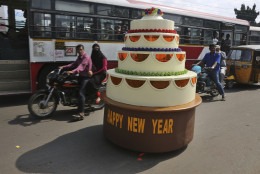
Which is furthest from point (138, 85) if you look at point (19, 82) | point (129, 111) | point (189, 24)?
point (189, 24)

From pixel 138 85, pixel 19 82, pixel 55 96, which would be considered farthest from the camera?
pixel 19 82

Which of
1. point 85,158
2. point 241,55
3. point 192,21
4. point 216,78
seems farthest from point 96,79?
point 241,55

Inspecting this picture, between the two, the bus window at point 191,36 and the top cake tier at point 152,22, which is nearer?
the top cake tier at point 152,22

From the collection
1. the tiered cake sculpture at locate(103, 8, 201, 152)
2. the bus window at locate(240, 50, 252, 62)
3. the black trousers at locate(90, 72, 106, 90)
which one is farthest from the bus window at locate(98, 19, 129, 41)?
the bus window at locate(240, 50, 252, 62)

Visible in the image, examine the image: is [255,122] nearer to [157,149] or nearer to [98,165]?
[157,149]

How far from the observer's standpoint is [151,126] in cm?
341

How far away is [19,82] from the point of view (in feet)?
21.8

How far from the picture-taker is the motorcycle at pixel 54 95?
5121 mm

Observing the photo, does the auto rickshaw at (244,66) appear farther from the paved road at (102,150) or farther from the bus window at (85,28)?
the bus window at (85,28)

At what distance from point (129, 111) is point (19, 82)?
14.8ft

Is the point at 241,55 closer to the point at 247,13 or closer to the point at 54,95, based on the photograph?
the point at 54,95

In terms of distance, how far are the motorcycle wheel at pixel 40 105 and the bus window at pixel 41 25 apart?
7.52ft

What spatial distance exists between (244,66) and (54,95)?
8.03 m

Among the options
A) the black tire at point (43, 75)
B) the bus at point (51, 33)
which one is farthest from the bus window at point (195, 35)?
the black tire at point (43, 75)
